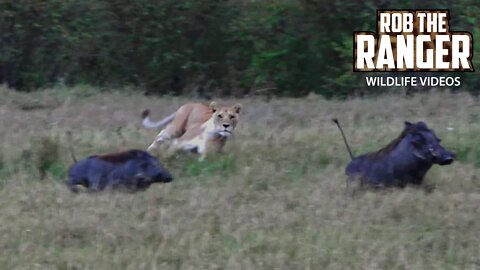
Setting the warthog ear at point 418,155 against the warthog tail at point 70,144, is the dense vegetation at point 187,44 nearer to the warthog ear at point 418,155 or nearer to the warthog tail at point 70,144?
the warthog tail at point 70,144

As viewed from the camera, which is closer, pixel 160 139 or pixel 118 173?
pixel 118 173

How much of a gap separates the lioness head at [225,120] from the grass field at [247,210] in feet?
0.84

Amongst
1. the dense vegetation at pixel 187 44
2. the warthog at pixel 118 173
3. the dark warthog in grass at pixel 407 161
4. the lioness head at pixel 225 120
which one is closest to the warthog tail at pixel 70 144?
the warthog at pixel 118 173

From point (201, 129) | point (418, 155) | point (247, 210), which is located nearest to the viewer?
point (247, 210)

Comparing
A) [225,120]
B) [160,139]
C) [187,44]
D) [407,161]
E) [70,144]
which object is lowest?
[187,44]

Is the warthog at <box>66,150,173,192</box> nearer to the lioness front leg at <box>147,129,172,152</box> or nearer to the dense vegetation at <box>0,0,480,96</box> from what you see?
the lioness front leg at <box>147,129,172,152</box>

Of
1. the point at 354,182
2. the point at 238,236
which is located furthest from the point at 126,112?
the point at 238,236

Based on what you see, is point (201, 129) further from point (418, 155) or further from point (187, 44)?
point (187, 44)

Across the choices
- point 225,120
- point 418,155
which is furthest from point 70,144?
point 418,155

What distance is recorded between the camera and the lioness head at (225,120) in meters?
11.4

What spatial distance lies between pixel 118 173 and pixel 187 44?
1052 cm

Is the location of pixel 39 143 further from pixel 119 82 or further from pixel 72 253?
pixel 119 82

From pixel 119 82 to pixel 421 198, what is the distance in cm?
1167

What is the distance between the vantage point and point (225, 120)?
37.4 ft
